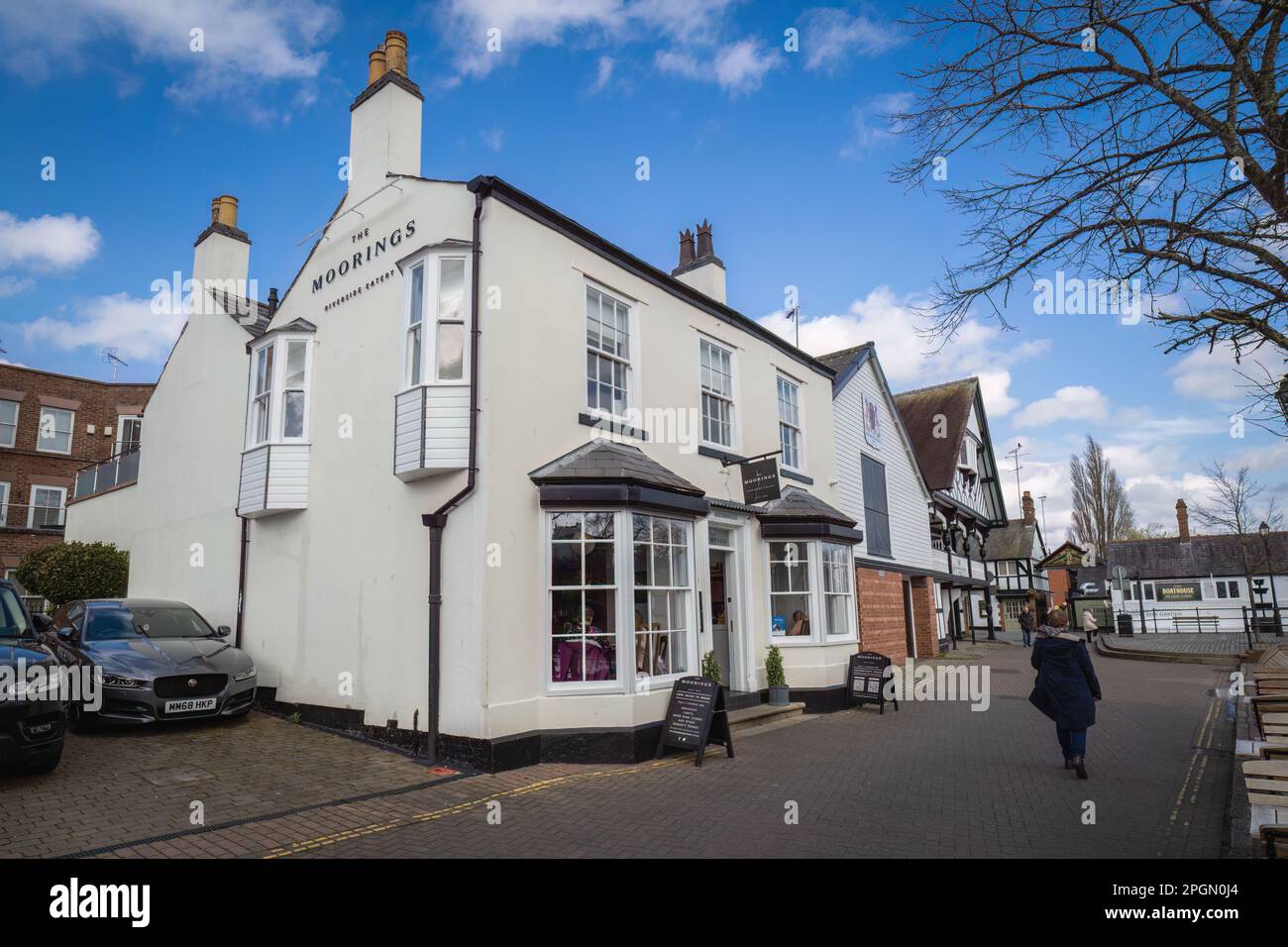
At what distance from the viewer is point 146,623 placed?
10062 millimetres

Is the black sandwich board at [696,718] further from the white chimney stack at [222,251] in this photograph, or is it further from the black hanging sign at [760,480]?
the white chimney stack at [222,251]

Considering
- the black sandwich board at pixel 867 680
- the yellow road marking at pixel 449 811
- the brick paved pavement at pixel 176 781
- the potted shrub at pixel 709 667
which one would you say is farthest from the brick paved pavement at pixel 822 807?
the black sandwich board at pixel 867 680

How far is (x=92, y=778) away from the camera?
681cm

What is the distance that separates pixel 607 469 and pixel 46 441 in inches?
1114

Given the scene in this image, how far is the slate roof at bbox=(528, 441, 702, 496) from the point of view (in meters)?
8.81

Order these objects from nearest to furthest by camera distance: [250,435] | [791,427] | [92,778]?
[92,778]
[250,435]
[791,427]

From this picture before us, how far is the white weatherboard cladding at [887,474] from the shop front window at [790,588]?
3.66 meters

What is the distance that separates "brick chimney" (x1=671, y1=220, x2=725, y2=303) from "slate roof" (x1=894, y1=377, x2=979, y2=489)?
14.5m

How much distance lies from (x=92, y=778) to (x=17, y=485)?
26.1 meters

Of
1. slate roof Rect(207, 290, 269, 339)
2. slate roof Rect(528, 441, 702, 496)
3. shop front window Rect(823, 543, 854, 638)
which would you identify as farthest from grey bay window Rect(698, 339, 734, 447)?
slate roof Rect(207, 290, 269, 339)

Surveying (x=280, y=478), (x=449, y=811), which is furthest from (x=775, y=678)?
(x=280, y=478)

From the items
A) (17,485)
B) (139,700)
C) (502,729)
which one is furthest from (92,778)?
(17,485)

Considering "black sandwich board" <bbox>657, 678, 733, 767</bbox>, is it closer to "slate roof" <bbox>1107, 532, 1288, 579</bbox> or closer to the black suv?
the black suv
